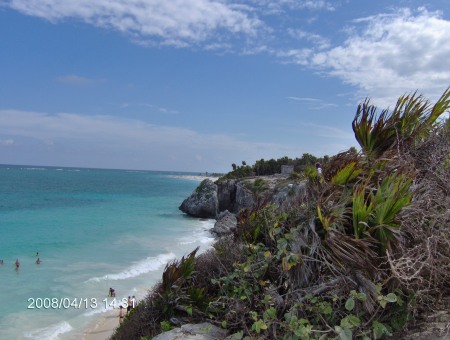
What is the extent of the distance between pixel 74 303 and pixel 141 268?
21.5 feet

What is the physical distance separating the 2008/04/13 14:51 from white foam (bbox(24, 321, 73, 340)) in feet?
6.37

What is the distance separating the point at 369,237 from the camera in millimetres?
3965

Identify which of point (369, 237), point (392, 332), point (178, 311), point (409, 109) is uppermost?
point (409, 109)

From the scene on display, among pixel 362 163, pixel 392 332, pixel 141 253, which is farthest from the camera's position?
pixel 141 253

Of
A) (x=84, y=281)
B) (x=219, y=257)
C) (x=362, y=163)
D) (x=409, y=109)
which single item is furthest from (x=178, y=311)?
(x=84, y=281)

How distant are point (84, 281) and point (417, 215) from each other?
1940cm

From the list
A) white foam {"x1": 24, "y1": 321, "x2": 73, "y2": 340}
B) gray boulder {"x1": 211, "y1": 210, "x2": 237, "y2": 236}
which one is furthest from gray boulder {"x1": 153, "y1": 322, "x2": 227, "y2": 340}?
white foam {"x1": 24, "y1": 321, "x2": 73, "y2": 340}

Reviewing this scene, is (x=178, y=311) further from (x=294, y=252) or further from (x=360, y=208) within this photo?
(x=360, y=208)

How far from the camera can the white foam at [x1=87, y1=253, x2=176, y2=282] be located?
2103 cm

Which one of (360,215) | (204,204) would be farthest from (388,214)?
(204,204)

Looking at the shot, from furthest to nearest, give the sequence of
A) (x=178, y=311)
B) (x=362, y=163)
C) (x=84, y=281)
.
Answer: (x=84, y=281), (x=178, y=311), (x=362, y=163)

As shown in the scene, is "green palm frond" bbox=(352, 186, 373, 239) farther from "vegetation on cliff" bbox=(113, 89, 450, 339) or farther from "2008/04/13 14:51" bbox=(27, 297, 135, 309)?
"2008/04/13 14:51" bbox=(27, 297, 135, 309)

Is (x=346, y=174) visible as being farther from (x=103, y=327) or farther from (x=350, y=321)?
(x=103, y=327)

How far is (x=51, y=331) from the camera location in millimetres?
13922
